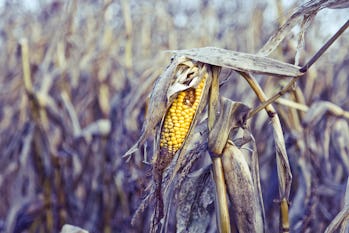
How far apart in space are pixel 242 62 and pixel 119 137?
1.58 m

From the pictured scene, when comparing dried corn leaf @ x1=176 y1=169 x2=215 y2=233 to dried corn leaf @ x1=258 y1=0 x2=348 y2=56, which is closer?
dried corn leaf @ x1=258 y1=0 x2=348 y2=56

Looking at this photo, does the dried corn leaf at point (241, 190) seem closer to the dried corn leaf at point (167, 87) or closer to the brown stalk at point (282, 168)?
the brown stalk at point (282, 168)

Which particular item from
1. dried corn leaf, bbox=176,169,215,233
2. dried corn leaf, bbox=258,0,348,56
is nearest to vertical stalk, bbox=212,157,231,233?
dried corn leaf, bbox=176,169,215,233

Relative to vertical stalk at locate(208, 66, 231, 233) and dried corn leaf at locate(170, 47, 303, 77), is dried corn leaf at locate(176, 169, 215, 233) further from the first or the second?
dried corn leaf at locate(170, 47, 303, 77)

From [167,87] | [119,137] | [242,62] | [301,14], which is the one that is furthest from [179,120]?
[119,137]

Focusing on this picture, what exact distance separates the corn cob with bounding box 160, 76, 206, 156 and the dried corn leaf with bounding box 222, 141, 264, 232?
0.40ft

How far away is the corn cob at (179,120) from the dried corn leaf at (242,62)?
0.18ft

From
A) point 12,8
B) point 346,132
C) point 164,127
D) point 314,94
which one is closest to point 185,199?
point 164,127

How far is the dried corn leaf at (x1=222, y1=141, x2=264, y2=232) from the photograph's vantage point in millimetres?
1195

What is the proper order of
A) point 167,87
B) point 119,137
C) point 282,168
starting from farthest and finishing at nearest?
point 119,137
point 282,168
point 167,87

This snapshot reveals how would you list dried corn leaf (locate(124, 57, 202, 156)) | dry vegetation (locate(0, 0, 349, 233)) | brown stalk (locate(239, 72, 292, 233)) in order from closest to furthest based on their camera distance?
dried corn leaf (locate(124, 57, 202, 156))
brown stalk (locate(239, 72, 292, 233))
dry vegetation (locate(0, 0, 349, 233))

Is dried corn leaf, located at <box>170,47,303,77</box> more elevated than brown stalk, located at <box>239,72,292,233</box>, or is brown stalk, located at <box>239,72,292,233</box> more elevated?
dried corn leaf, located at <box>170,47,303,77</box>

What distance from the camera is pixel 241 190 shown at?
1206 millimetres

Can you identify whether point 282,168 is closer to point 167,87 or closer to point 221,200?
point 221,200
